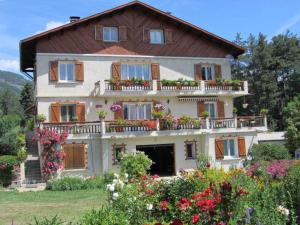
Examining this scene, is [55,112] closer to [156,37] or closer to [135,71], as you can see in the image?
[135,71]

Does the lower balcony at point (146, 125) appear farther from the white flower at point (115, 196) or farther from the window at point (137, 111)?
the white flower at point (115, 196)

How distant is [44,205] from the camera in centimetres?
1756

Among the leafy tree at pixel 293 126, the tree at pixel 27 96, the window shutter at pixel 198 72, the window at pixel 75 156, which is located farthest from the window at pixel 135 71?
the tree at pixel 27 96

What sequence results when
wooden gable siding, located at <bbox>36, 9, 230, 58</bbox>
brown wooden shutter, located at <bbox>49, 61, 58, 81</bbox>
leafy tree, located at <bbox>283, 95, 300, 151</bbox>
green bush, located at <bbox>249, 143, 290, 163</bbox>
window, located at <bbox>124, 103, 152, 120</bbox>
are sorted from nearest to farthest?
brown wooden shutter, located at <bbox>49, 61, 58, 81</bbox>, green bush, located at <bbox>249, 143, 290, 163</bbox>, wooden gable siding, located at <bbox>36, 9, 230, 58</bbox>, window, located at <bbox>124, 103, 152, 120</bbox>, leafy tree, located at <bbox>283, 95, 300, 151</bbox>

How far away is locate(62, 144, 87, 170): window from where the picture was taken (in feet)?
93.2

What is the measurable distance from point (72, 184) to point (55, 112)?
22.2ft

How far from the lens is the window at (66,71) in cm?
3042

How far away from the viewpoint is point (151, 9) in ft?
107

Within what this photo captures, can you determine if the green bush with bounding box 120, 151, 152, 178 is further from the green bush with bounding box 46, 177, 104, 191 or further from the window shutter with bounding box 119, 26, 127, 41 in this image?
the window shutter with bounding box 119, 26, 127, 41

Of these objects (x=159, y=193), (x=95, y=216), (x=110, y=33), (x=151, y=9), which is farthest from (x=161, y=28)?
(x=95, y=216)

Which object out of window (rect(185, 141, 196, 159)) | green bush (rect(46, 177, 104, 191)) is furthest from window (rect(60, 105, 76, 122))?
window (rect(185, 141, 196, 159))

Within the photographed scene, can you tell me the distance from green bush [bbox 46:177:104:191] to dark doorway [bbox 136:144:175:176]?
7850 millimetres

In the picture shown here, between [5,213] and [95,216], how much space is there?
875 cm

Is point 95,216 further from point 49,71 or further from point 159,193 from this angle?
point 49,71
